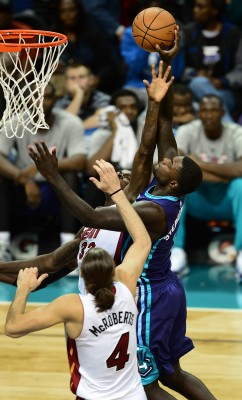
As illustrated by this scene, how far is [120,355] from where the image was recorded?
382cm

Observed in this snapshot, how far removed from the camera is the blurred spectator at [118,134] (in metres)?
8.06

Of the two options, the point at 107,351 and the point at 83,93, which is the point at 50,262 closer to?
the point at 107,351

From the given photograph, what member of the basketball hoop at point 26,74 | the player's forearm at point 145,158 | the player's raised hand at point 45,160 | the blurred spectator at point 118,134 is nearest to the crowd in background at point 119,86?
the blurred spectator at point 118,134

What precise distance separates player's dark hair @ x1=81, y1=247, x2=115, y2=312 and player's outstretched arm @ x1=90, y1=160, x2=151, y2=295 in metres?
0.19

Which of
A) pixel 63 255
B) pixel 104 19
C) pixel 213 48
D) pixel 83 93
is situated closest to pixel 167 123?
pixel 63 255

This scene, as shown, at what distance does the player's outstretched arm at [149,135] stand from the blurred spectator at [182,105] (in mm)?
3580

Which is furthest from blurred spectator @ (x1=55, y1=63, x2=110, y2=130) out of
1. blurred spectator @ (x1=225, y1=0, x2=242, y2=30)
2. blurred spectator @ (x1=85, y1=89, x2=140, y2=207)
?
blurred spectator @ (x1=225, y1=0, x2=242, y2=30)

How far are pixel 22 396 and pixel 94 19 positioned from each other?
5354 mm

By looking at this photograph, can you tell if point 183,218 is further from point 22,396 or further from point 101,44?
point 22,396

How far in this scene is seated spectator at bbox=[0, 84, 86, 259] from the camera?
26.1 ft

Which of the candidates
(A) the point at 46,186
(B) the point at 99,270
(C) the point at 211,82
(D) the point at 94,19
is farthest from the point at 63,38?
(D) the point at 94,19

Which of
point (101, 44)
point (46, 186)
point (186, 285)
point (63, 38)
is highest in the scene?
point (63, 38)

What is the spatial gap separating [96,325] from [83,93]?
532cm

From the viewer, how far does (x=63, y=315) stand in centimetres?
376
